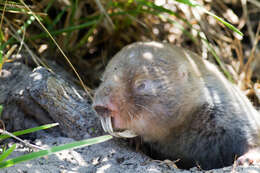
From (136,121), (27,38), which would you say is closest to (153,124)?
(136,121)

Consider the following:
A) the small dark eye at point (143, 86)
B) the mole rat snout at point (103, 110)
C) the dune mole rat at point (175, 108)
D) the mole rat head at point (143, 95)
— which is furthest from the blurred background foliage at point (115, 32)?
the mole rat snout at point (103, 110)

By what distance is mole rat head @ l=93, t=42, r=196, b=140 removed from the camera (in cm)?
223

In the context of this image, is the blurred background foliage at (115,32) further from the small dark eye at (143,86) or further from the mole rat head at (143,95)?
the small dark eye at (143,86)

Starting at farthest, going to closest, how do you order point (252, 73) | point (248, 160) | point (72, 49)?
point (252, 73), point (72, 49), point (248, 160)

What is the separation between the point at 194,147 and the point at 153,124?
0.41 metres

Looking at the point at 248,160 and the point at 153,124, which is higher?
the point at 153,124

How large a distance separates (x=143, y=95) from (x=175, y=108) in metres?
0.25

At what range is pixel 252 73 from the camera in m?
4.03

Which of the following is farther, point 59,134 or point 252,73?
point 252,73

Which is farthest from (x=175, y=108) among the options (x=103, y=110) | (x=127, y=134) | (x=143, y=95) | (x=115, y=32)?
(x=115, y=32)

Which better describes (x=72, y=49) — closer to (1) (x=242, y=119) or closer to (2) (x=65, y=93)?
(2) (x=65, y=93)

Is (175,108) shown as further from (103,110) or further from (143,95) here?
(103,110)

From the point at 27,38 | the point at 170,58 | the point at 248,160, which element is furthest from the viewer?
the point at 27,38

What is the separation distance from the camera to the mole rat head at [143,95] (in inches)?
88.0
